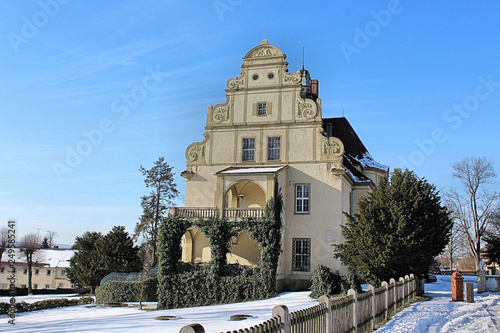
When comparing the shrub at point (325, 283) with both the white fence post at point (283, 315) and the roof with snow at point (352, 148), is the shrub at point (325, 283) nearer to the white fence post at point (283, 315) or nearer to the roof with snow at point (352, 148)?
the roof with snow at point (352, 148)

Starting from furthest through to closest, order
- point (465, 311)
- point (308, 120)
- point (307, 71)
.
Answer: point (307, 71), point (308, 120), point (465, 311)

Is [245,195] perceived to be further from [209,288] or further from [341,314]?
[341,314]

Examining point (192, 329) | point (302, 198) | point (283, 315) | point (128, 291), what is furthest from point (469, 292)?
point (128, 291)

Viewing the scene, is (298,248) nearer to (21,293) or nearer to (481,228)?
(481,228)

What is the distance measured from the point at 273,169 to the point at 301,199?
2.94m

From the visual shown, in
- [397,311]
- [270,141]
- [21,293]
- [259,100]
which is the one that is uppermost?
[259,100]

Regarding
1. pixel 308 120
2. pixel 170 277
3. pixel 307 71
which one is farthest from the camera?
pixel 307 71

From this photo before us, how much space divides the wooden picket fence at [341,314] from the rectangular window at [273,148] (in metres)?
13.9

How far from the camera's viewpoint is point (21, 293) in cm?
4994

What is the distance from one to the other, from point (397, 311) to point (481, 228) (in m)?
31.2

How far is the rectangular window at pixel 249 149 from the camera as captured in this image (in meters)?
31.3

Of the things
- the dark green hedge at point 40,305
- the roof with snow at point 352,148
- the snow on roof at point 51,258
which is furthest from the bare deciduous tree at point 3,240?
the roof with snow at point 352,148

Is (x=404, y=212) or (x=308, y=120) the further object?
(x=308, y=120)

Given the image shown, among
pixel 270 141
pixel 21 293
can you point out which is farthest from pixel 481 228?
pixel 21 293
